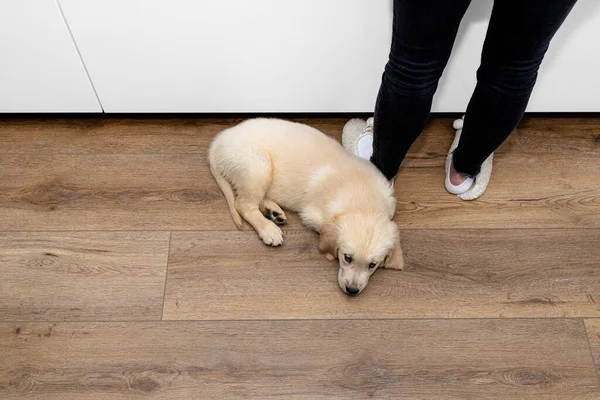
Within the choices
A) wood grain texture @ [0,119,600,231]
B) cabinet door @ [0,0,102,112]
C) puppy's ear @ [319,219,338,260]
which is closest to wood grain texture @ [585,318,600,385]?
wood grain texture @ [0,119,600,231]

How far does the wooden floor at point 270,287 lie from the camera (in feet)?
4.41

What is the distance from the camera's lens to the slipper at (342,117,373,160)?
1.72 meters

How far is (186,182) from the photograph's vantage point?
169 centimetres

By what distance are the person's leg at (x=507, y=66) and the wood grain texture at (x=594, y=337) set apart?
1.74 ft

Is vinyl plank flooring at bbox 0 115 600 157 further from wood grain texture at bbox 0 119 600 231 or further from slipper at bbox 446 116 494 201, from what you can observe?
slipper at bbox 446 116 494 201

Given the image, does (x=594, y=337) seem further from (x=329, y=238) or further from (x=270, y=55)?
(x=270, y=55)

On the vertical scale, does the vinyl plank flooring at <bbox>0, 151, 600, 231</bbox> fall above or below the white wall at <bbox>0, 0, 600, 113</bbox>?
below

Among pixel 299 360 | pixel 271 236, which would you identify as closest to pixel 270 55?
pixel 271 236

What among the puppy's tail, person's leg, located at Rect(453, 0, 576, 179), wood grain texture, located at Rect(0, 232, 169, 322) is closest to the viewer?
person's leg, located at Rect(453, 0, 576, 179)

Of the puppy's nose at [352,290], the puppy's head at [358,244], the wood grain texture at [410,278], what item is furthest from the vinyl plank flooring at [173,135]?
the puppy's nose at [352,290]

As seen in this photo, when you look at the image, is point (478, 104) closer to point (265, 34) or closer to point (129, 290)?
point (265, 34)

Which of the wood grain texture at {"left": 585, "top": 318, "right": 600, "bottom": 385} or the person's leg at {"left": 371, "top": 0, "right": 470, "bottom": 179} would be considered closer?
the person's leg at {"left": 371, "top": 0, "right": 470, "bottom": 179}

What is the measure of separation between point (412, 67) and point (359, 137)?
578mm

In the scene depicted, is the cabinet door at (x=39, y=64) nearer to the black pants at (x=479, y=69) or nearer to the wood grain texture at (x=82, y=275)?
the wood grain texture at (x=82, y=275)
